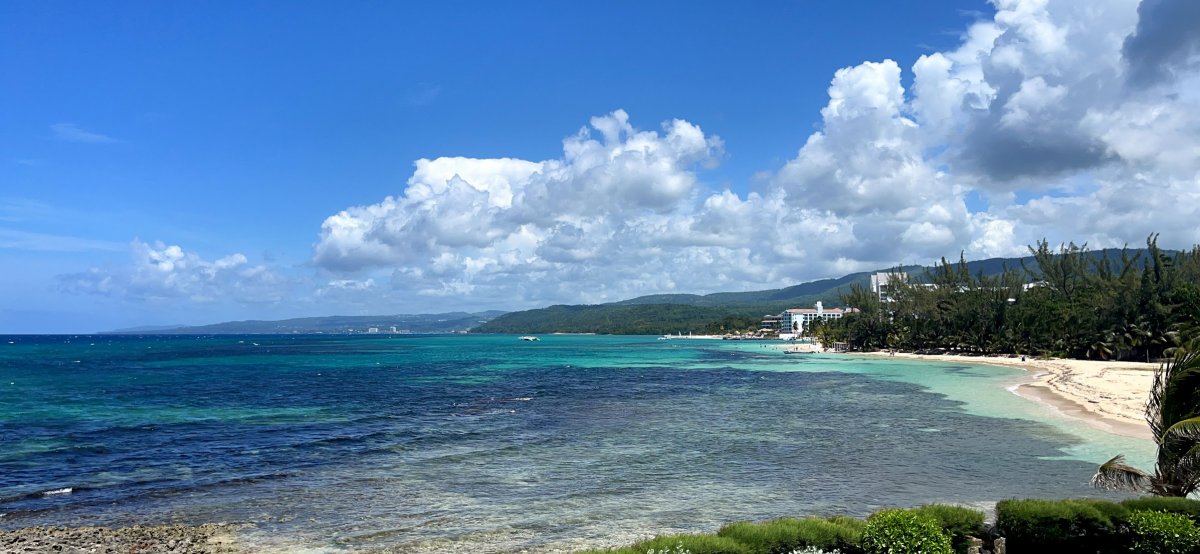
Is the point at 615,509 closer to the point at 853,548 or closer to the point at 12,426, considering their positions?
the point at 853,548

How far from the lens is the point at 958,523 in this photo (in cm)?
1170

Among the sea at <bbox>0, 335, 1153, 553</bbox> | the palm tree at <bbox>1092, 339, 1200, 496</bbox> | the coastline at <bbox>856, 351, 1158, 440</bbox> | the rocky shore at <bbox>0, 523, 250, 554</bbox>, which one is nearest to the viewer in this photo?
the palm tree at <bbox>1092, 339, 1200, 496</bbox>

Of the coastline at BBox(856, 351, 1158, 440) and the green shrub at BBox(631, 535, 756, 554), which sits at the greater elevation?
the green shrub at BBox(631, 535, 756, 554)

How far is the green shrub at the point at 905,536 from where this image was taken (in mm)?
10461

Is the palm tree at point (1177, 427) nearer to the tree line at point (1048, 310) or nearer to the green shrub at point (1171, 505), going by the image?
the green shrub at point (1171, 505)

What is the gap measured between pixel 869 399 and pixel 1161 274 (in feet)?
189

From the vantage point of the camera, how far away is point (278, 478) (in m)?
23.6

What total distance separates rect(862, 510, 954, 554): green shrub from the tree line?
5670cm

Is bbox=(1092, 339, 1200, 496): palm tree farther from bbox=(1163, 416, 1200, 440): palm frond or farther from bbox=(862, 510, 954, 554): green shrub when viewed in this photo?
bbox=(862, 510, 954, 554): green shrub

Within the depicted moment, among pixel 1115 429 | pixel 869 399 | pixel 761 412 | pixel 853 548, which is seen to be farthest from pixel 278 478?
pixel 869 399

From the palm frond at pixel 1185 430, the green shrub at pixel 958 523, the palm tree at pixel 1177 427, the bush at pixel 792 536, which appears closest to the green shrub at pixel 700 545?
the bush at pixel 792 536

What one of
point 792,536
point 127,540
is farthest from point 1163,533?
point 127,540

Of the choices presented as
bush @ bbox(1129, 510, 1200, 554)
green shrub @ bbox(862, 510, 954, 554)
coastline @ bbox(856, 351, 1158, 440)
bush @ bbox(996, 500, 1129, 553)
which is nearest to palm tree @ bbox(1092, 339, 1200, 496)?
bush @ bbox(996, 500, 1129, 553)

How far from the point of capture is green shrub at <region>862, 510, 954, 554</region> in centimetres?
1046
